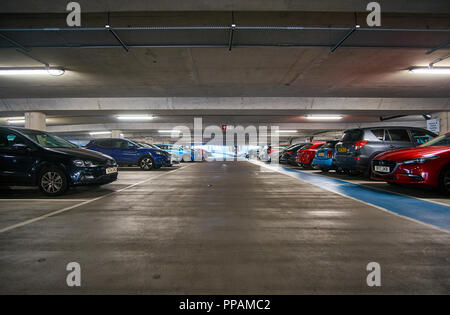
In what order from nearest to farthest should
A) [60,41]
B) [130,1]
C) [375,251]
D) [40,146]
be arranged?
[375,251], [130,1], [40,146], [60,41]

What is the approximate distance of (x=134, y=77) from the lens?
966 centimetres

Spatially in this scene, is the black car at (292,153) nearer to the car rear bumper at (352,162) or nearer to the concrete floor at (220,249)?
the car rear bumper at (352,162)

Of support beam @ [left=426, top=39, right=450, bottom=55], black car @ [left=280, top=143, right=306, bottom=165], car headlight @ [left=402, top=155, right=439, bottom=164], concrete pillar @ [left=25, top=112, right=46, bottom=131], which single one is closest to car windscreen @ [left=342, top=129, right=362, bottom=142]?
car headlight @ [left=402, top=155, right=439, bottom=164]

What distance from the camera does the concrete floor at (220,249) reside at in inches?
70.6

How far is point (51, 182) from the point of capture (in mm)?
5297

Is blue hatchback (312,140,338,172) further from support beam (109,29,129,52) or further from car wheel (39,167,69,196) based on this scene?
car wheel (39,167,69,196)

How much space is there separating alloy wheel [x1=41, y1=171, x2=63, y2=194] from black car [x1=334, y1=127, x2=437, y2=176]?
8.31 meters

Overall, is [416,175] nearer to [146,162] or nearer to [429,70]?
[429,70]

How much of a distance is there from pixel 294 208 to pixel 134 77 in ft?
28.0

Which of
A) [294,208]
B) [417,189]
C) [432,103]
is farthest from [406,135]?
[432,103]

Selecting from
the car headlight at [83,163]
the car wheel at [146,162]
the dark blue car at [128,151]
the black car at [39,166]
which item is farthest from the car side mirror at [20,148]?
the car wheel at [146,162]
